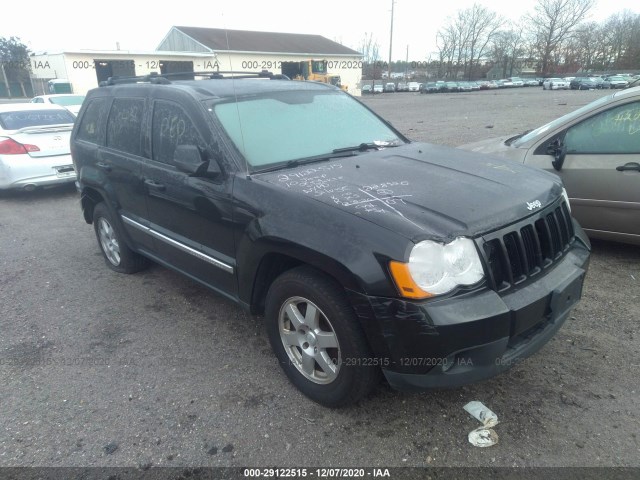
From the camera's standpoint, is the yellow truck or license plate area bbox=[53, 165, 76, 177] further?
the yellow truck

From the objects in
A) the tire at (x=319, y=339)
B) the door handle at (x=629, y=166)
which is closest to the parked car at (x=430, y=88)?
the door handle at (x=629, y=166)

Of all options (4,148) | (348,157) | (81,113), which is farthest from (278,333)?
(4,148)

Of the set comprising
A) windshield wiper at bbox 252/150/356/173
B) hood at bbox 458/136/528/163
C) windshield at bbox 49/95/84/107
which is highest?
windshield wiper at bbox 252/150/356/173

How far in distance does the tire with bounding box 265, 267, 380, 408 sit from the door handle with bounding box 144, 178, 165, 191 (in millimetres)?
1315

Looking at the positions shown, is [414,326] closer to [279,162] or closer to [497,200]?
[497,200]

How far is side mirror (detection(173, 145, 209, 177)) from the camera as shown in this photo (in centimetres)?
298

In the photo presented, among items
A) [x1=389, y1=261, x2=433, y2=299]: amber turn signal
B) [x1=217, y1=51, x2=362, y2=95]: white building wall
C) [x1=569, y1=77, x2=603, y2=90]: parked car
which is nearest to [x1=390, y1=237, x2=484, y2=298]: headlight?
[x1=389, y1=261, x2=433, y2=299]: amber turn signal

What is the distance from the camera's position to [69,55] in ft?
111

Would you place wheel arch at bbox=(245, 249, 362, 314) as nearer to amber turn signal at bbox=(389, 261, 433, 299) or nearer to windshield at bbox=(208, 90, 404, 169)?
amber turn signal at bbox=(389, 261, 433, 299)

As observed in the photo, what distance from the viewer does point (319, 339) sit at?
2.60m

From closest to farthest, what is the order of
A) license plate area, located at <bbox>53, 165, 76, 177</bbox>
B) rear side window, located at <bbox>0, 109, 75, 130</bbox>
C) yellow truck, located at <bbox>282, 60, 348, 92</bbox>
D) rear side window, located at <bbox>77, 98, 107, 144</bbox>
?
rear side window, located at <bbox>77, 98, 107, 144</bbox> → license plate area, located at <bbox>53, 165, 76, 177</bbox> → rear side window, located at <bbox>0, 109, 75, 130</bbox> → yellow truck, located at <bbox>282, 60, 348, 92</bbox>

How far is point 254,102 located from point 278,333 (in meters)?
1.70

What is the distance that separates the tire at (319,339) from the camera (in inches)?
95.0

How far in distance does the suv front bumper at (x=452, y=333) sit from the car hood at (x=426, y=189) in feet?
1.13
